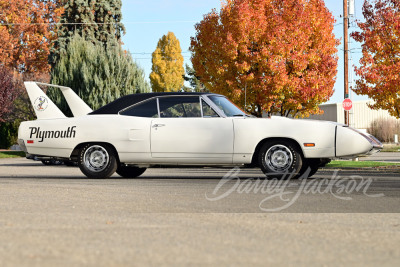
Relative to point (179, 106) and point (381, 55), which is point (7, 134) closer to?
point (381, 55)

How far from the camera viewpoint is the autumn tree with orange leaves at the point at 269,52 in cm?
2803

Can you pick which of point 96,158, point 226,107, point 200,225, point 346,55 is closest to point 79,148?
point 96,158

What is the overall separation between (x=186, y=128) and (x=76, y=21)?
32996 mm

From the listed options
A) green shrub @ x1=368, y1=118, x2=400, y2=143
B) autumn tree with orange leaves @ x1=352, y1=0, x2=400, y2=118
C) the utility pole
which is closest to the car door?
autumn tree with orange leaves @ x1=352, y1=0, x2=400, y2=118

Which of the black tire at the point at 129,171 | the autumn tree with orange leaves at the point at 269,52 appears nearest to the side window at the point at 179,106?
the black tire at the point at 129,171

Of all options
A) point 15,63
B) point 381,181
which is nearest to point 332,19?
point 381,181

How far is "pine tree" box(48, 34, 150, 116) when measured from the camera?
37.8 meters

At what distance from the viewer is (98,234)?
6844mm

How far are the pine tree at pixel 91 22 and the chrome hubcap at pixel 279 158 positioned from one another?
101 feet

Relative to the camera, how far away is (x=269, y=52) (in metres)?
28.1

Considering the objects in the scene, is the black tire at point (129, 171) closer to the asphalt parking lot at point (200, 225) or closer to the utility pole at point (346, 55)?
the asphalt parking lot at point (200, 225)

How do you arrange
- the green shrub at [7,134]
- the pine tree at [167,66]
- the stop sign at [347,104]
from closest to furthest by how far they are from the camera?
the stop sign at [347,104] < the green shrub at [7,134] < the pine tree at [167,66]

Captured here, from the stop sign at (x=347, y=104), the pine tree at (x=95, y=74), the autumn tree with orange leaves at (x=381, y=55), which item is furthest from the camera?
the pine tree at (x=95, y=74)

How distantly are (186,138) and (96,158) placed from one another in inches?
75.0
